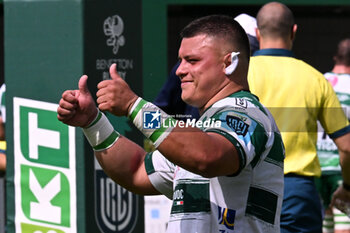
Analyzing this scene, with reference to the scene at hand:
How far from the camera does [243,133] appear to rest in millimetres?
2969

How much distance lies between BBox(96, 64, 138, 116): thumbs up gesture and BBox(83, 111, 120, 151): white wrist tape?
482 millimetres

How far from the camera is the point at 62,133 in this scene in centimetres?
505

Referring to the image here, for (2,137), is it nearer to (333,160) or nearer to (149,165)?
(333,160)

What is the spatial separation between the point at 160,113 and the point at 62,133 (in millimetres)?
2209

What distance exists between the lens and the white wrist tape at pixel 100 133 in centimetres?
340

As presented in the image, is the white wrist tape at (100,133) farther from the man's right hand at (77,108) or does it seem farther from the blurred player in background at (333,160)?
the blurred player in background at (333,160)

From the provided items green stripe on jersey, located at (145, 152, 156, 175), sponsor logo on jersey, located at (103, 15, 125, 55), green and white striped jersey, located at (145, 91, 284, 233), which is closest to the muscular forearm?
green stripe on jersey, located at (145, 152, 156, 175)

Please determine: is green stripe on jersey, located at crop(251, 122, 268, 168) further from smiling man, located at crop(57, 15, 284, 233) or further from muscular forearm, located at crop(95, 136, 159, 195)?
muscular forearm, located at crop(95, 136, 159, 195)

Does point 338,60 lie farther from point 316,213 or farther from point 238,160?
point 238,160

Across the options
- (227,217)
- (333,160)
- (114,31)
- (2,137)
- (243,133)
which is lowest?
(333,160)

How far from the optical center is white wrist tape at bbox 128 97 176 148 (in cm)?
287

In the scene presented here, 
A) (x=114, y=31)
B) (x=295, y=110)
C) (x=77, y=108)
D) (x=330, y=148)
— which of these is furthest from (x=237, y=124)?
(x=330, y=148)

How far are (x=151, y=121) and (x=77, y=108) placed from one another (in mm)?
472

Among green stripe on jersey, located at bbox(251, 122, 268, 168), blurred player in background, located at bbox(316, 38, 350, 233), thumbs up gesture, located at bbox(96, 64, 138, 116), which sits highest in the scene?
thumbs up gesture, located at bbox(96, 64, 138, 116)
